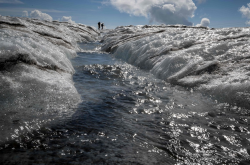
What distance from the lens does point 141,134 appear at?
10.8ft

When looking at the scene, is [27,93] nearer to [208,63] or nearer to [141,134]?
[141,134]

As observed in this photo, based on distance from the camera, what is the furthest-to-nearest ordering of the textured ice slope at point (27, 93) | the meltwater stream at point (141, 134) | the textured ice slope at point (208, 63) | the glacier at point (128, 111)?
the textured ice slope at point (208, 63)
the textured ice slope at point (27, 93)
the glacier at point (128, 111)
the meltwater stream at point (141, 134)

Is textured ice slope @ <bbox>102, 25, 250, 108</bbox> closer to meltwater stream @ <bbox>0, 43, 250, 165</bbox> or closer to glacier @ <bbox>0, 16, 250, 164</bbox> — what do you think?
glacier @ <bbox>0, 16, 250, 164</bbox>

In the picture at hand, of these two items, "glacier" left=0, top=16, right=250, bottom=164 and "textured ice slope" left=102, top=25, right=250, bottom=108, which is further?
"textured ice slope" left=102, top=25, right=250, bottom=108

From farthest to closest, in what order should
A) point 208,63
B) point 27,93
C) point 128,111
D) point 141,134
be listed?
point 208,63 → point 128,111 → point 27,93 → point 141,134

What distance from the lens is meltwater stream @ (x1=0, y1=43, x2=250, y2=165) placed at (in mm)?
2604

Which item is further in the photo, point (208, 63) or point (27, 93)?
point (208, 63)

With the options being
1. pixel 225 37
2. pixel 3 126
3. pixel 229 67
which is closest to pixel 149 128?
pixel 3 126

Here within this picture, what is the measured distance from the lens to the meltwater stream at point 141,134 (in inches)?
103

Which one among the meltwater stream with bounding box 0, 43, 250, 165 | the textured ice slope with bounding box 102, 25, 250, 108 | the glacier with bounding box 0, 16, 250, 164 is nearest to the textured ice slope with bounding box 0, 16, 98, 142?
the glacier with bounding box 0, 16, 250, 164

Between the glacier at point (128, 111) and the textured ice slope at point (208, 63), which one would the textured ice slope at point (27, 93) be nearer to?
the glacier at point (128, 111)

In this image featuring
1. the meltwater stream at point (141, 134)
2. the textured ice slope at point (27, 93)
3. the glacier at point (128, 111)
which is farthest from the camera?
the textured ice slope at point (27, 93)

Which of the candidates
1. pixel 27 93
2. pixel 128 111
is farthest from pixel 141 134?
pixel 27 93

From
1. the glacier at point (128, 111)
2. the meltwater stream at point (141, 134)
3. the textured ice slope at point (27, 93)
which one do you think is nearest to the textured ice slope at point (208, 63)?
the glacier at point (128, 111)
